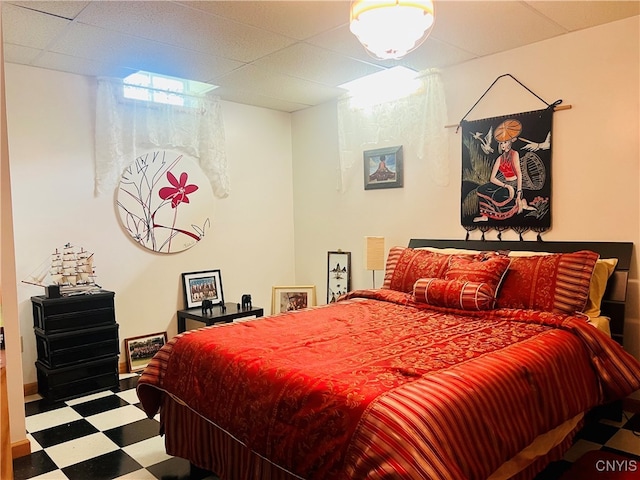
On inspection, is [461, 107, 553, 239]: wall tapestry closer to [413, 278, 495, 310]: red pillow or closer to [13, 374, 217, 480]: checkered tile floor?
[413, 278, 495, 310]: red pillow

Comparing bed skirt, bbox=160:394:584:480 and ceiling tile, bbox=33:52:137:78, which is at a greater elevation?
ceiling tile, bbox=33:52:137:78

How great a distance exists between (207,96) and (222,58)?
3.34ft

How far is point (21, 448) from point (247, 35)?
2.63 m

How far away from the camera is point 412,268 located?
11.2 ft

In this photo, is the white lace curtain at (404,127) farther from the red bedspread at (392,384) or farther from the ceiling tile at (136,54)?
the red bedspread at (392,384)

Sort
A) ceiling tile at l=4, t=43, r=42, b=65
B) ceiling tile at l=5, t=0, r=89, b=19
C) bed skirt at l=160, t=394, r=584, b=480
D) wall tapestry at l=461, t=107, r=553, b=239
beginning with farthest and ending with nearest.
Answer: wall tapestry at l=461, t=107, r=553, b=239
ceiling tile at l=4, t=43, r=42, b=65
ceiling tile at l=5, t=0, r=89, b=19
bed skirt at l=160, t=394, r=584, b=480

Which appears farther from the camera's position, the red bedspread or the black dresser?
the black dresser

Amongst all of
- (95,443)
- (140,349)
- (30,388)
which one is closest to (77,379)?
(30,388)

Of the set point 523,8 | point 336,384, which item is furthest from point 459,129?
point 336,384

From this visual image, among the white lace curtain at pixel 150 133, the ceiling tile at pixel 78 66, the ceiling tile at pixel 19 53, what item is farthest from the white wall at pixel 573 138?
the ceiling tile at pixel 19 53

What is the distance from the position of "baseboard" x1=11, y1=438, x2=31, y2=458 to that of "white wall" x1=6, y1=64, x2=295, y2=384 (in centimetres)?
109

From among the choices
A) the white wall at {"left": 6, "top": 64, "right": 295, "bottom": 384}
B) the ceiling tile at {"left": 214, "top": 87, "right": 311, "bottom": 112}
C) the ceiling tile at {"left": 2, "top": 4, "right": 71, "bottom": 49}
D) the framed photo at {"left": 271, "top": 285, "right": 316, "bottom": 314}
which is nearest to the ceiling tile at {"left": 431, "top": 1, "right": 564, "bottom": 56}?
the ceiling tile at {"left": 214, "top": 87, "right": 311, "bottom": 112}

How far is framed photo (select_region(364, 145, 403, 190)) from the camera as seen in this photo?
4.07 meters

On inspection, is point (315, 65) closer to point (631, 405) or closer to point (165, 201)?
point (165, 201)
